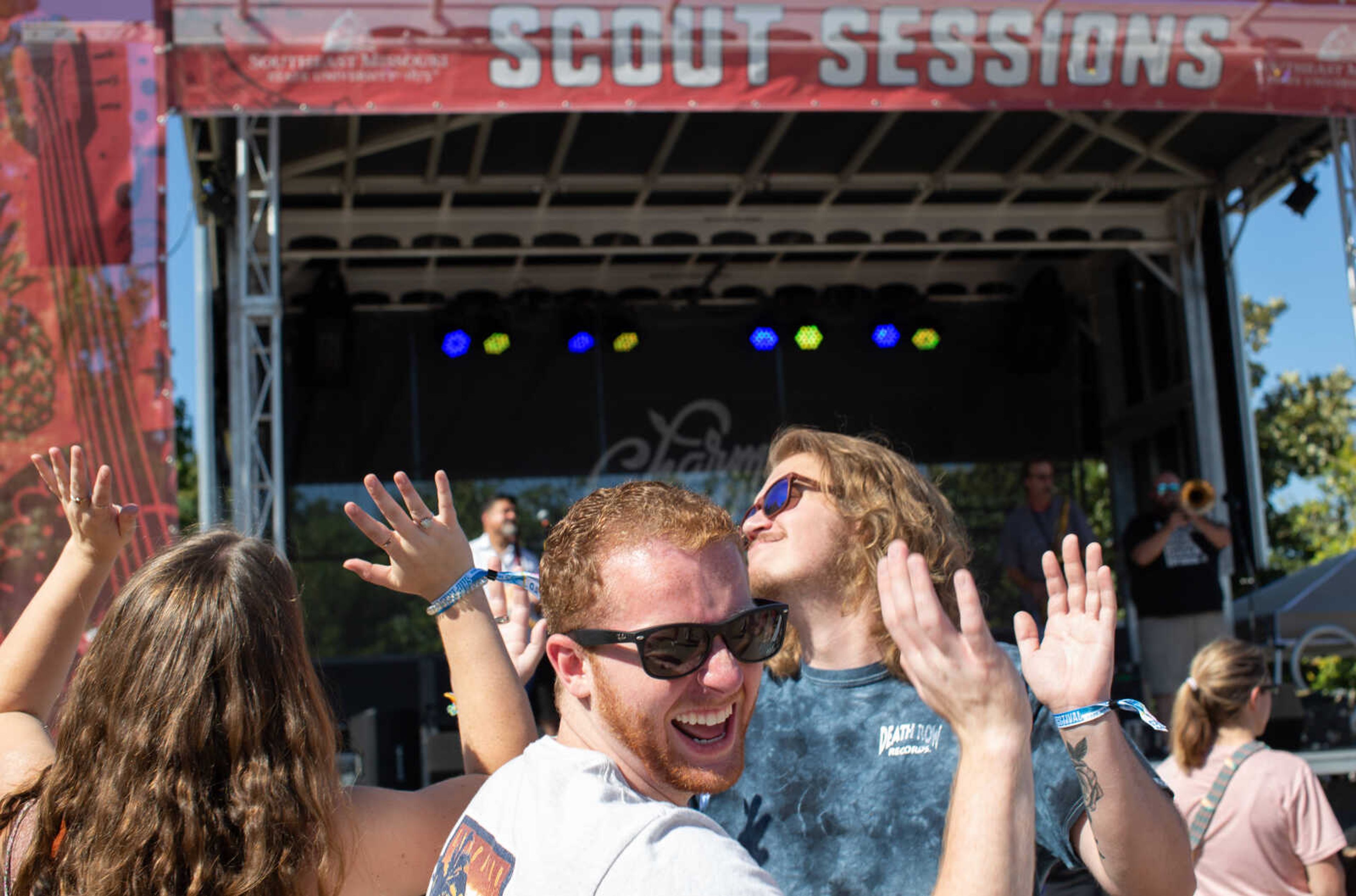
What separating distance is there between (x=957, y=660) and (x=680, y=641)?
315 millimetres

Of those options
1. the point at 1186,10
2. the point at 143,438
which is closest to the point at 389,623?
the point at 143,438

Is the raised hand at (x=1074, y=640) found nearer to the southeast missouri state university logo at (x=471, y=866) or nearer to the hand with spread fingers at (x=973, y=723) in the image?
the hand with spread fingers at (x=973, y=723)

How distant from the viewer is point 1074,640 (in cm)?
159

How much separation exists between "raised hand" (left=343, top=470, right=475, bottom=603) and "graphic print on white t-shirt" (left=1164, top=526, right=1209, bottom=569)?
7113mm

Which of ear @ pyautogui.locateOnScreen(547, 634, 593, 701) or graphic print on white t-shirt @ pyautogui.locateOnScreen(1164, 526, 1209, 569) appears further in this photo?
graphic print on white t-shirt @ pyautogui.locateOnScreen(1164, 526, 1209, 569)

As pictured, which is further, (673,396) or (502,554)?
(673,396)

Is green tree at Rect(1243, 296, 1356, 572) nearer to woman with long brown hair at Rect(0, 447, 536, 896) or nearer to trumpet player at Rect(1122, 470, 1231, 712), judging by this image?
trumpet player at Rect(1122, 470, 1231, 712)

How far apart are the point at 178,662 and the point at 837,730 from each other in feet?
3.58

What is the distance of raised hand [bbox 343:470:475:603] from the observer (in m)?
1.71

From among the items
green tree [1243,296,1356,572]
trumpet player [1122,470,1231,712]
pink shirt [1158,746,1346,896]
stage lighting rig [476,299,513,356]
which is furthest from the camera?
green tree [1243,296,1356,572]

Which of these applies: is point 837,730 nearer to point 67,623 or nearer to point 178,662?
point 178,662

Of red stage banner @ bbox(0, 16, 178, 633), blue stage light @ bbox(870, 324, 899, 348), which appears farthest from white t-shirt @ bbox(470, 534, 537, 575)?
blue stage light @ bbox(870, 324, 899, 348)

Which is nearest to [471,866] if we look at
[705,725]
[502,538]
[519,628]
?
[705,725]

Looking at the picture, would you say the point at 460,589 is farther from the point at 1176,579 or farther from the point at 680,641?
the point at 1176,579
